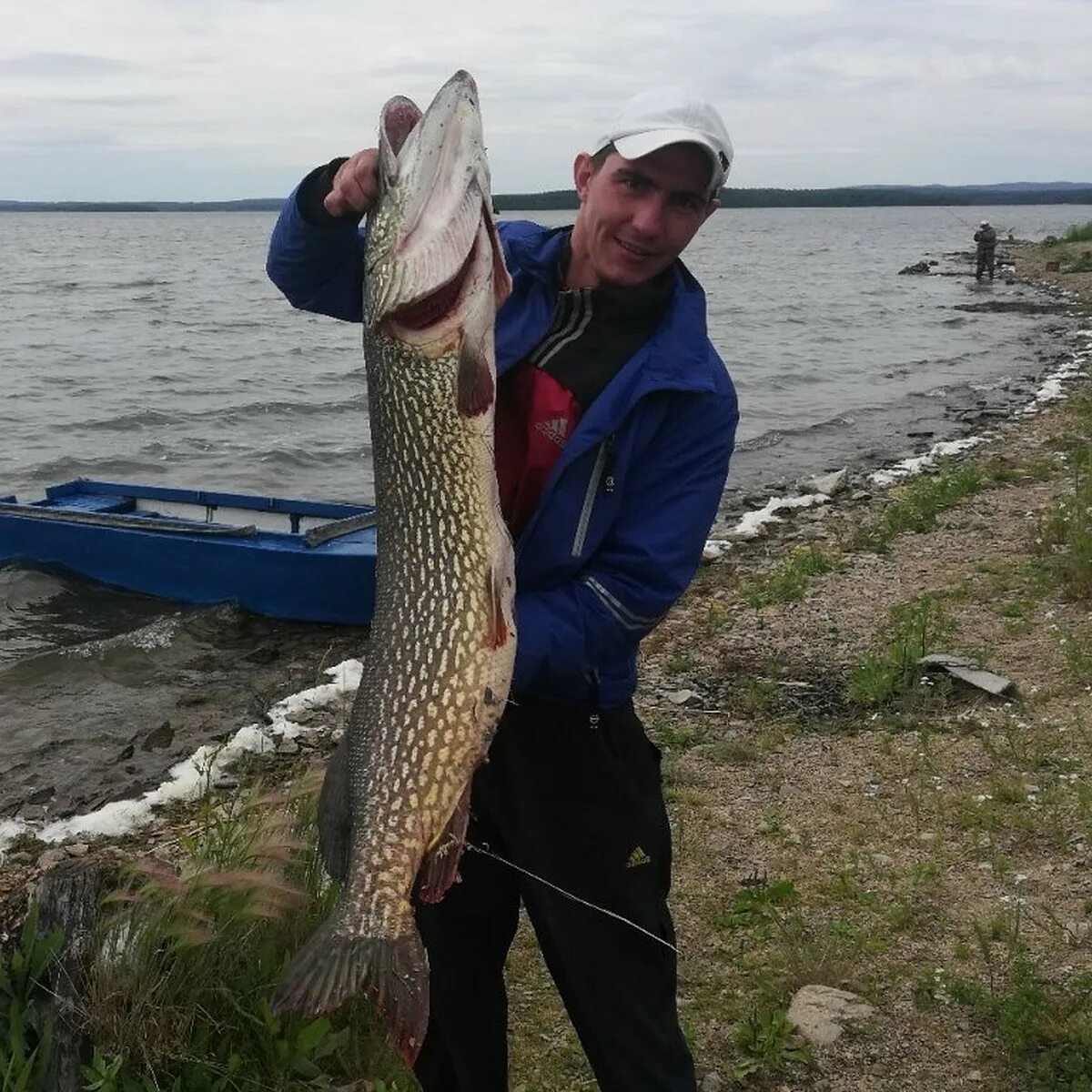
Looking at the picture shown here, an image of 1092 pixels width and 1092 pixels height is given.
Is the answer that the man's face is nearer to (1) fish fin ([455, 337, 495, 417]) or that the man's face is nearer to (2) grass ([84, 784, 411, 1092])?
(1) fish fin ([455, 337, 495, 417])

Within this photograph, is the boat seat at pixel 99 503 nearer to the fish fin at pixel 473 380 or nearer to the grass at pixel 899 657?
the grass at pixel 899 657

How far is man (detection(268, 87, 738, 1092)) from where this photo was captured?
9.99 feet

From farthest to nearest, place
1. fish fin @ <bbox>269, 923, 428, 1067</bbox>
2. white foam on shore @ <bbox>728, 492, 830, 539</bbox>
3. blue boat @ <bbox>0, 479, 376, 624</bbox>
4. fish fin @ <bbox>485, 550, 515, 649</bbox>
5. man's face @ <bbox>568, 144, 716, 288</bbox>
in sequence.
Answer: white foam on shore @ <bbox>728, 492, 830, 539</bbox> → blue boat @ <bbox>0, 479, 376, 624</bbox> → man's face @ <bbox>568, 144, 716, 288</bbox> → fish fin @ <bbox>485, 550, 515, 649</bbox> → fish fin @ <bbox>269, 923, 428, 1067</bbox>

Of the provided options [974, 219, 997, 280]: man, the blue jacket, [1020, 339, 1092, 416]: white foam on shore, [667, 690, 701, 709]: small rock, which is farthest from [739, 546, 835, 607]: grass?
[974, 219, 997, 280]: man

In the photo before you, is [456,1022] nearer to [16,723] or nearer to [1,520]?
[16,723]

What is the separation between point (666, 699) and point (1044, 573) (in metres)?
3.19

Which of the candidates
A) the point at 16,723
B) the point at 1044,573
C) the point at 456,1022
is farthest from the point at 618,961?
the point at 16,723

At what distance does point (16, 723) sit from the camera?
9.10 metres

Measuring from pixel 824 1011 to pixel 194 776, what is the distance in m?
4.73

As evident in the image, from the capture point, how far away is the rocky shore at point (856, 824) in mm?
4207

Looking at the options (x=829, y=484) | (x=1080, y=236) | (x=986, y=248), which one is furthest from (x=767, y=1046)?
(x=1080, y=236)

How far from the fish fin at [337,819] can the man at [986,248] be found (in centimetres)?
5278

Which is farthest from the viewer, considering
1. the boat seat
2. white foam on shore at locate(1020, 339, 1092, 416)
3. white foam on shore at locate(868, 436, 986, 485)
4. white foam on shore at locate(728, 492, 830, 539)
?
white foam on shore at locate(1020, 339, 1092, 416)

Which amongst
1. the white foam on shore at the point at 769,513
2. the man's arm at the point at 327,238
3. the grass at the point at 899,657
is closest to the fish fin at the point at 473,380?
the man's arm at the point at 327,238
